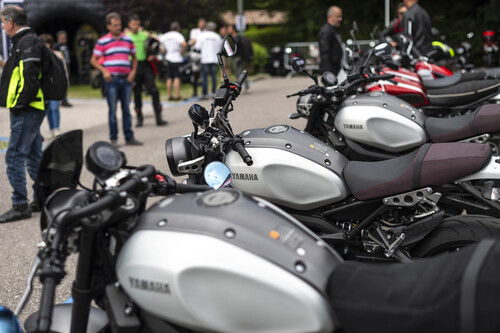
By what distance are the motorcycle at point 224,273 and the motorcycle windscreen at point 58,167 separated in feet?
0.44

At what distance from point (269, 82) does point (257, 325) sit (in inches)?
769

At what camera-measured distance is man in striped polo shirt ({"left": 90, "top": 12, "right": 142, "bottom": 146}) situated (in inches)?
369

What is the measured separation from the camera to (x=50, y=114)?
10117 millimetres

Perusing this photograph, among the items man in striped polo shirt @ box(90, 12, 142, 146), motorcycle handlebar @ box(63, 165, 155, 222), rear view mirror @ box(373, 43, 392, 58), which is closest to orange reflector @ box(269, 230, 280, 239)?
motorcycle handlebar @ box(63, 165, 155, 222)

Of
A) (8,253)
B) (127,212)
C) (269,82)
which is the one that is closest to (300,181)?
(127,212)

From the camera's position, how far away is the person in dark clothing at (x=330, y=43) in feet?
29.2

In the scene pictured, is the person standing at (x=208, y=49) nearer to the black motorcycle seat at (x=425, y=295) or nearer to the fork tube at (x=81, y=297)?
the fork tube at (x=81, y=297)

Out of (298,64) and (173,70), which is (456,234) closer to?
(298,64)

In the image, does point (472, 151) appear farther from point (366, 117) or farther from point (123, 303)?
point (123, 303)

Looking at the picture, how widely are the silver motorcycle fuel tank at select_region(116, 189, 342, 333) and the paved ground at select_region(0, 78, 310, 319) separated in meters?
2.27

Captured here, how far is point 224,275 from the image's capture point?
6.21 feet

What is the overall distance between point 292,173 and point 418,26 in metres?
6.98

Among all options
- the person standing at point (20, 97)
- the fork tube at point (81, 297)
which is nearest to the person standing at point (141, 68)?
the person standing at point (20, 97)

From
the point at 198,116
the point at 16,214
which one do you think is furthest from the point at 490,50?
the point at 198,116
